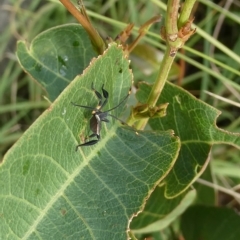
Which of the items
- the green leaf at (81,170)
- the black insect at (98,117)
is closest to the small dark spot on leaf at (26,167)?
the green leaf at (81,170)

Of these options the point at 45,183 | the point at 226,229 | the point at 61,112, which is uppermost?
the point at 61,112

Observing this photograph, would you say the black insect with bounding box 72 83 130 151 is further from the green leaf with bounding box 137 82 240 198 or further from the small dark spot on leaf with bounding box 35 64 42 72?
the small dark spot on leaf with bounding box 35 64 42 72

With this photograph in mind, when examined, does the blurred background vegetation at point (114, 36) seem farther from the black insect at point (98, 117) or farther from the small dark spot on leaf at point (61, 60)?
the black insect at point (98, 117)

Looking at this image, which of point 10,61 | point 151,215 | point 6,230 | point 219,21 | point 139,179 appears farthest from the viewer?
point 10,61

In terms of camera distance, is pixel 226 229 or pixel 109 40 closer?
pixel 109 40

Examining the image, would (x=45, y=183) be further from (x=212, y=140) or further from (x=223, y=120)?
(x=223, y=120)

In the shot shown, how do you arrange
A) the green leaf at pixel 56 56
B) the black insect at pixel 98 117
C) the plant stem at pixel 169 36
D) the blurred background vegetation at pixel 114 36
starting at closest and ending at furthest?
1. the plant stem at pixel 169 36
2. the black insect at pixel 98 117
3. the green leaf at pixel 56 56
4. the blurred background vegetation at pixel 114 36

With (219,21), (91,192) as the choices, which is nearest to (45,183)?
(91,192)
